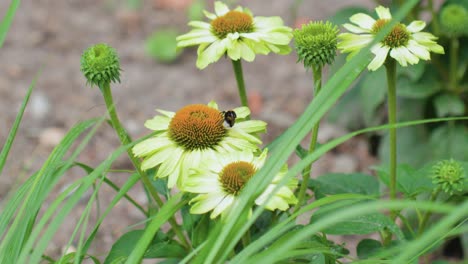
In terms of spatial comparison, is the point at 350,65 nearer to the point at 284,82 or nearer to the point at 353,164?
the point at 353,164

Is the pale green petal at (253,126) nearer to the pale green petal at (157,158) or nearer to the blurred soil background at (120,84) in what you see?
the pale green petal at (157,158)

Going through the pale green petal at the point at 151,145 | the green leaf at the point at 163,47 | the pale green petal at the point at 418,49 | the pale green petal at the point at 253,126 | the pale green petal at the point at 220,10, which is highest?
the green leaf at the point at 163,47

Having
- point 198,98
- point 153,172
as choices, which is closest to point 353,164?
point 198,98

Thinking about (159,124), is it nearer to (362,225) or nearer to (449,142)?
(362,225)

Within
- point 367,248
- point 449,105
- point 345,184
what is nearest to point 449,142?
point 449,105

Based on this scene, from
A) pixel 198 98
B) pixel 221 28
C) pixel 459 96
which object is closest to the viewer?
pixel 221 28

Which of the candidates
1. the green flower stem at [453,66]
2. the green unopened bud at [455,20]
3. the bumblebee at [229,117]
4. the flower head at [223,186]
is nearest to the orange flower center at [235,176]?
the flower head at [223,186]

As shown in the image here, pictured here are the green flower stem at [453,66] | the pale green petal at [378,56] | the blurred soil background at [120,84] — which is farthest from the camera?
the blurred soil background at [120,84]

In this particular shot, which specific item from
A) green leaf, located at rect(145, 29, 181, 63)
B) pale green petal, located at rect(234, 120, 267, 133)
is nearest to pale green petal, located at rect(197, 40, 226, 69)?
pale green petal, located at rect(234, 120, 267, 133)
